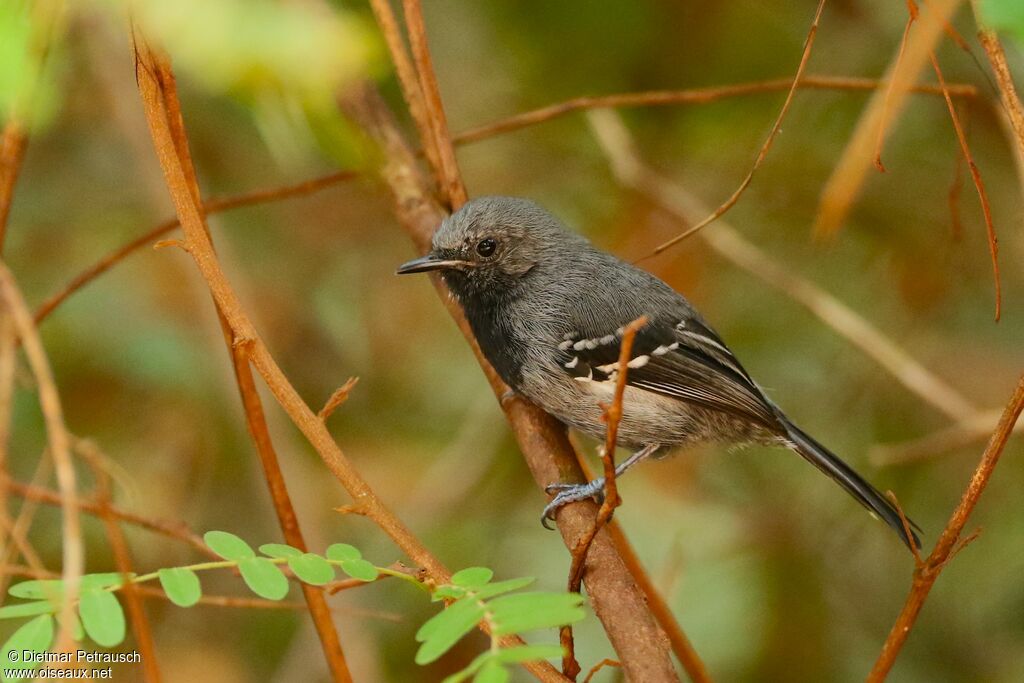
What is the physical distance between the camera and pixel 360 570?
1.91 metres

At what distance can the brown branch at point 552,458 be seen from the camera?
1.98 metres

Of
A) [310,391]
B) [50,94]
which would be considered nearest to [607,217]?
[310,391]

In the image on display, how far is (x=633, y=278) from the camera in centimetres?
353

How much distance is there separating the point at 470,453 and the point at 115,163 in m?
2.14

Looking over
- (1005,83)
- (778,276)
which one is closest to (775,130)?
(1005,83)

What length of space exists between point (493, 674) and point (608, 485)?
0.45 m

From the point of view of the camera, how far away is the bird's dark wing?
3.35 metres

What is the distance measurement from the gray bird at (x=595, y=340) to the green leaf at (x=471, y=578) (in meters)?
1.26

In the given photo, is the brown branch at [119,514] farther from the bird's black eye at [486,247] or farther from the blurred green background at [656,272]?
the blurred green background at [656,272]

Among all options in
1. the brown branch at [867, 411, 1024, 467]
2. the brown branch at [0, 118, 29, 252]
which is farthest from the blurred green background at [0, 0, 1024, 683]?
the brown branch at [0, 118, 29, 252]

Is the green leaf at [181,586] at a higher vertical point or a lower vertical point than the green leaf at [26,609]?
lower

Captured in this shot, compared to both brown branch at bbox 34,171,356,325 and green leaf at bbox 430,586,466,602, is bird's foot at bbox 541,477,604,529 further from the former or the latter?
brown branch at bbox 34,171,356,325

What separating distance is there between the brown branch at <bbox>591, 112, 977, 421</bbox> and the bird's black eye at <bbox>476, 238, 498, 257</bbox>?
962 mm

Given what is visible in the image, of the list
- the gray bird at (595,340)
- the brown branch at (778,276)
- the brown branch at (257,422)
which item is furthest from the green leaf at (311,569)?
the brown branch at (778,276)
